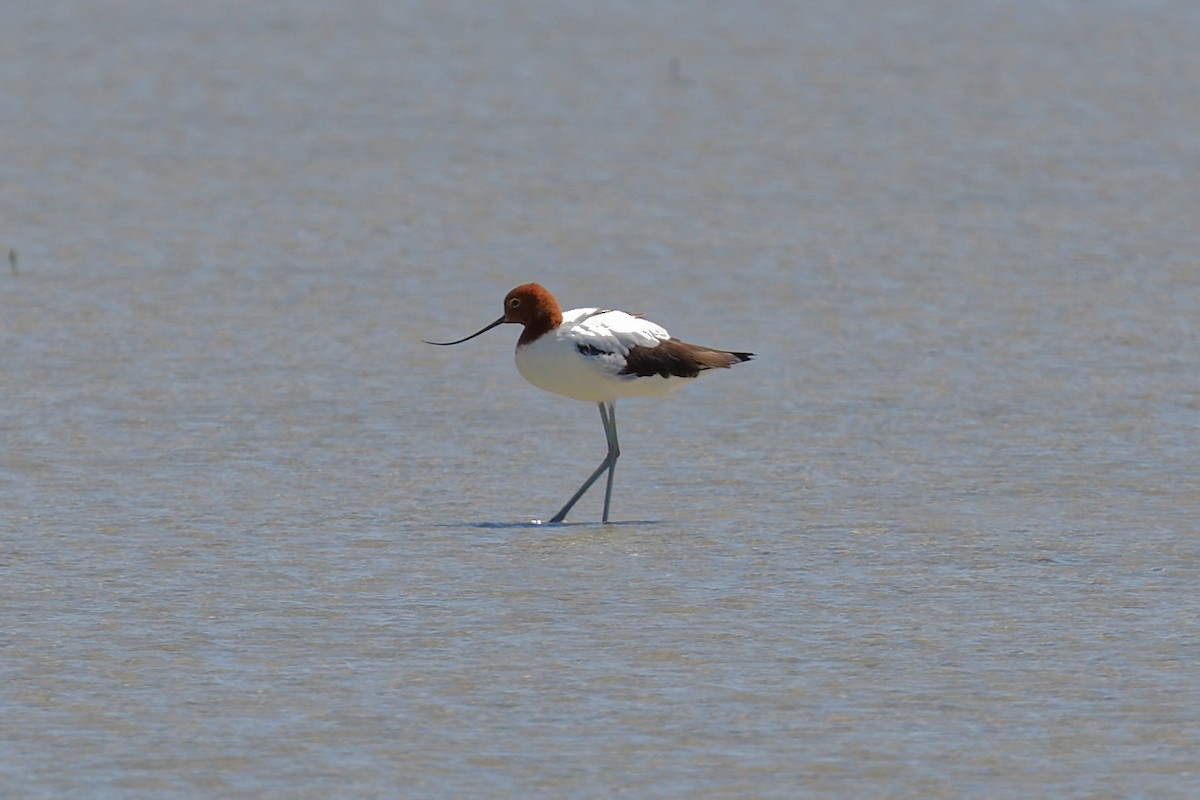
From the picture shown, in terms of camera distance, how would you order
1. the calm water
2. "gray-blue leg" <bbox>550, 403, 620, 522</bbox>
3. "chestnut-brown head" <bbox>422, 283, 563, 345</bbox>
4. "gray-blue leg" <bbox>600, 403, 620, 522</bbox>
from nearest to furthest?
the calm water
"gray-blue leg" <bbox>550, 403, 620, 522</bbox>
"gray-blue leg" <bbox>600, 403, 620, 522</bbox>
"chestnut-brown head" <bbox>422, 283, 563, 345</bbox>

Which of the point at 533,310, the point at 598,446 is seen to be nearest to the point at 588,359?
the point at 533,310

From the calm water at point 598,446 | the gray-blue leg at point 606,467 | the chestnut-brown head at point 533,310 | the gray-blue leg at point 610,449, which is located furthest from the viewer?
the chestnut-brown head at point 533,310

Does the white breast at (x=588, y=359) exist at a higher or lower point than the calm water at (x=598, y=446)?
higher

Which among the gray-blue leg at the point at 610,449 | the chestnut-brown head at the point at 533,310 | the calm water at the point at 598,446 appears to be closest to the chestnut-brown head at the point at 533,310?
the chestnut-brown head at the point at 533,310

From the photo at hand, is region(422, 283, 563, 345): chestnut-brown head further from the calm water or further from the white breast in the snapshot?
the calm water

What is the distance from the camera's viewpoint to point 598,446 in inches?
456

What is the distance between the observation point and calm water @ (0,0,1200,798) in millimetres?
7000

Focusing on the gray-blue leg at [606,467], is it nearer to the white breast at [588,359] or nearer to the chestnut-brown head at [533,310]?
the white breast at [588,359]

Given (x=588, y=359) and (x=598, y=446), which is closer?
(x=588, y=359)

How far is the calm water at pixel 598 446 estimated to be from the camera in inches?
276

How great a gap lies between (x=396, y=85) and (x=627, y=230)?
27.0 feet

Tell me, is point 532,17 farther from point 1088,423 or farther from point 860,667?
point 860,667

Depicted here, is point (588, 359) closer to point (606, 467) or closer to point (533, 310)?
point (533, 310)

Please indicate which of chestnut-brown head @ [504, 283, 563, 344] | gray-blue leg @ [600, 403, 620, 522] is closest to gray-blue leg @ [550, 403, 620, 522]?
gray-blue leg @ [600, 403, 620, 522]
